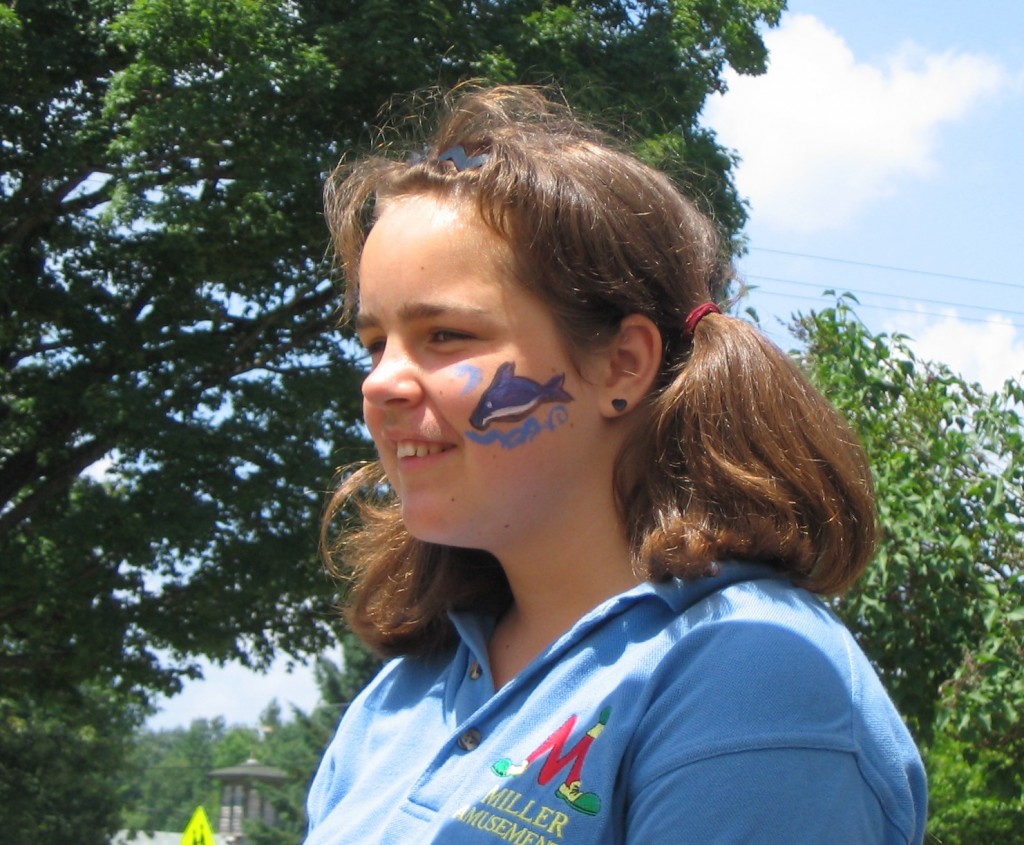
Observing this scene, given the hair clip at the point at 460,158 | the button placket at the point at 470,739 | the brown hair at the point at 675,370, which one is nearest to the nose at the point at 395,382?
the brown hair at the point at 675,370

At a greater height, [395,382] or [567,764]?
[395,382]

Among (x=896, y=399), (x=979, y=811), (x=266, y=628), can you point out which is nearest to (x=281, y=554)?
(x=266, y=628)

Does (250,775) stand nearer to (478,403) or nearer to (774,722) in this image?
(478,403)

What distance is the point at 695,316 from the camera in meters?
1.69

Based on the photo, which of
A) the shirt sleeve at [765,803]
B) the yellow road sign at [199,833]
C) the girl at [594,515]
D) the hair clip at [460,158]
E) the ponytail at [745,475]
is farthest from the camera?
the yellow road sign at [199,833]

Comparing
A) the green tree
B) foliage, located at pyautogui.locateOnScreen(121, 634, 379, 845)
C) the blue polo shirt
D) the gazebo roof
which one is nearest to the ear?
the blue polo shirt

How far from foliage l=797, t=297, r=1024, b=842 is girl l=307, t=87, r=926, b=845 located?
3734 millimetres

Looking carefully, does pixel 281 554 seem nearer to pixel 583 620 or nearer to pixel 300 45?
pixel 300 45

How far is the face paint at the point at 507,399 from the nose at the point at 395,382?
0.08m

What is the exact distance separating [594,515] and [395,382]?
294mm

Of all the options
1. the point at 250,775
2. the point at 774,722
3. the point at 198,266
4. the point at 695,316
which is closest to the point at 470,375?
the point at 695,316

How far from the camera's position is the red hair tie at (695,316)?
5.52 ft

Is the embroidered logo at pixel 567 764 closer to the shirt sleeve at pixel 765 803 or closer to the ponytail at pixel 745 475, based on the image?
the shirt sleeve at pixel 765 803

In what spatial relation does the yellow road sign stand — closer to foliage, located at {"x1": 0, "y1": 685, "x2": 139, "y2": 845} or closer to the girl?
the girl
